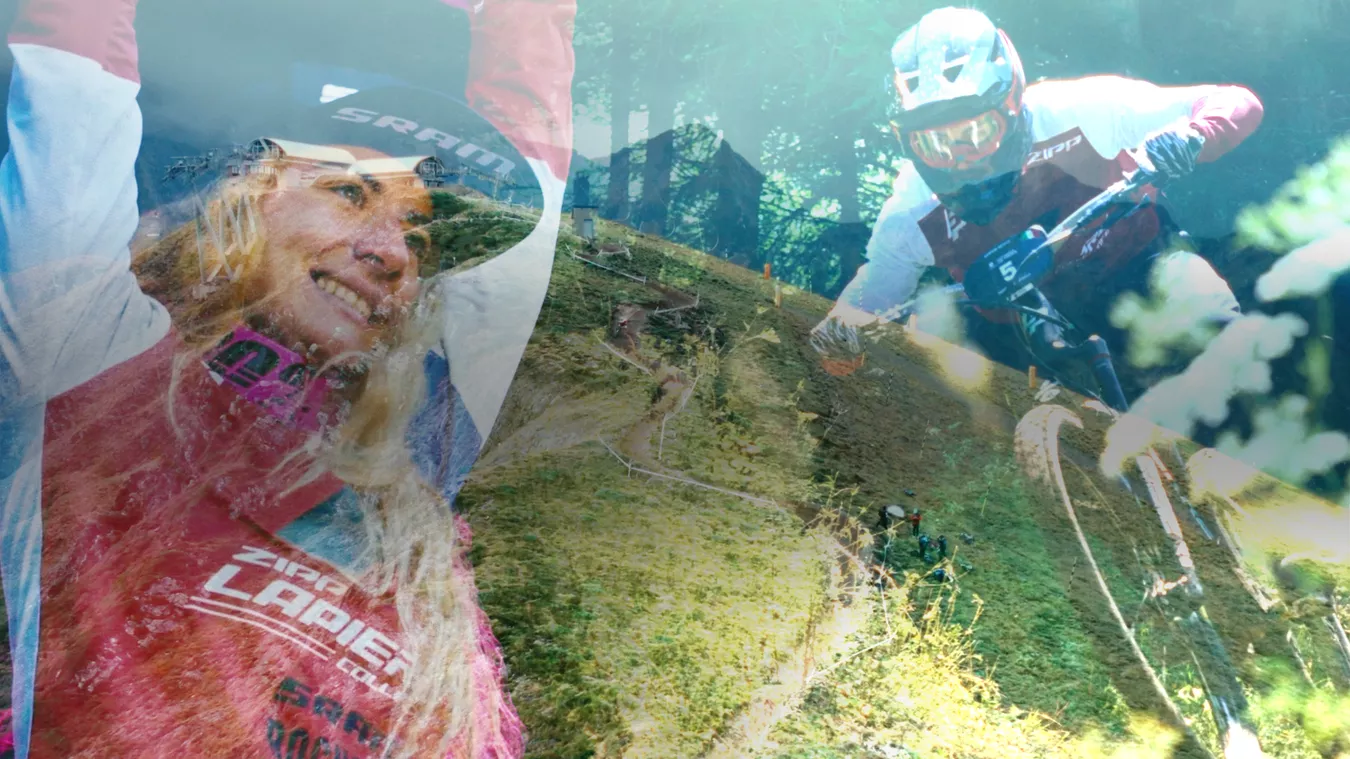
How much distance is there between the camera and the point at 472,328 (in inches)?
236

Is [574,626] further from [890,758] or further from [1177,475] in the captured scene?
[1177,475]

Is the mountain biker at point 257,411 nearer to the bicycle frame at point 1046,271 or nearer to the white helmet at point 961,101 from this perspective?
the white helmet at point 961,101

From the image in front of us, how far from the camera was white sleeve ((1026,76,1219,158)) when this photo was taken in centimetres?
641

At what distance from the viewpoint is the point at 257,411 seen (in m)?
5.59

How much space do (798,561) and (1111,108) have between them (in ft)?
13.4

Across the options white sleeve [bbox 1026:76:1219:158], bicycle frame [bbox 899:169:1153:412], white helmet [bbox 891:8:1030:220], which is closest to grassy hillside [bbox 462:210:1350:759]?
bicycle frame [bbox 899:169:1153:412]

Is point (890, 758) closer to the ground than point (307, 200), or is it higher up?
closer to the ground

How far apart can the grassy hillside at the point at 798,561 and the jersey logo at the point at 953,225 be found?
82 cm

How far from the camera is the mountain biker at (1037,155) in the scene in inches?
251

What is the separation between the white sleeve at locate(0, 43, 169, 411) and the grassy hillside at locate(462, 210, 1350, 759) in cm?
256

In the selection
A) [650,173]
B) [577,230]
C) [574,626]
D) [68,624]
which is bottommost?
[68,624]

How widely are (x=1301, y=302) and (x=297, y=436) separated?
22.8ft

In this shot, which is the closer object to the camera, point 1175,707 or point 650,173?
point 1175,707

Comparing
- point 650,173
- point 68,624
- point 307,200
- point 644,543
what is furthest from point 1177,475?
point 68,624
